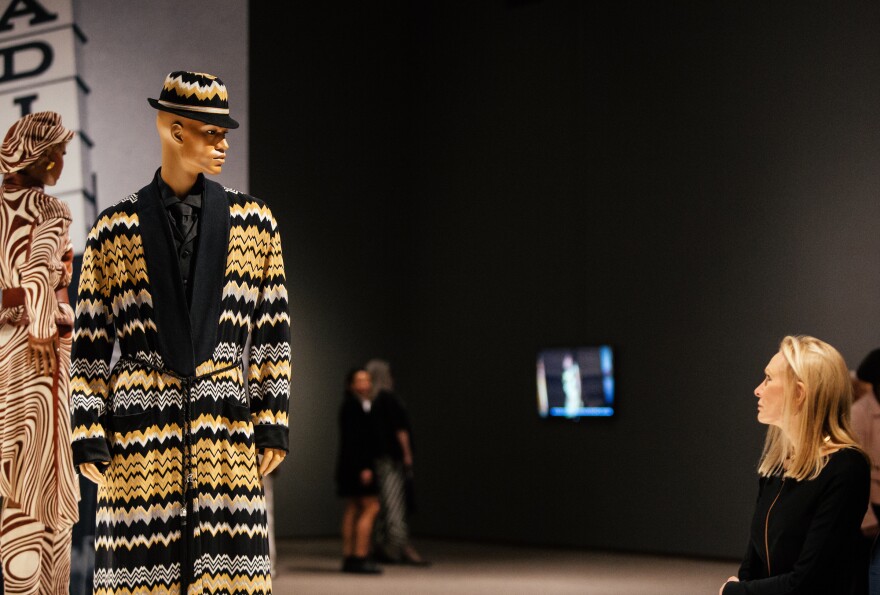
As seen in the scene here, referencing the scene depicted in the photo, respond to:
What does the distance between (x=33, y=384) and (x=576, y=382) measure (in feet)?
21.8

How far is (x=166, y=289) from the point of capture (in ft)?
8.44

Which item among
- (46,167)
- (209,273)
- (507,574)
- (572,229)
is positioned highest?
(572,229)

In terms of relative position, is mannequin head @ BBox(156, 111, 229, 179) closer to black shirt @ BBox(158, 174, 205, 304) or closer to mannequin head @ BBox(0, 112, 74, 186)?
black shirt @ BBox(158, 174, 205, 304)

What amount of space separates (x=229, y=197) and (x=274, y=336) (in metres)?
0.32

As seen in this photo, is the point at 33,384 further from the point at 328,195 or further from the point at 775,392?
the point at 328,195

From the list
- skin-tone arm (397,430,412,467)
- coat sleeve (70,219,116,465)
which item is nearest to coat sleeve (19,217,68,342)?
coat sleeve (70,219,116,465)

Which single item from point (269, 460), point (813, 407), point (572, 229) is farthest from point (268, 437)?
point (572, 229)

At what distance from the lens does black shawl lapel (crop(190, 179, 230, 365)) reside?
2.56m

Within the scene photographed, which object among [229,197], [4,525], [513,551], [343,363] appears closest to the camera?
[229,197]

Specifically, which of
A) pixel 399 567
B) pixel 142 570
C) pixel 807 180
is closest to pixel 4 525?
pixel 142 570

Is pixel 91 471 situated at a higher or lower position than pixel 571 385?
lower

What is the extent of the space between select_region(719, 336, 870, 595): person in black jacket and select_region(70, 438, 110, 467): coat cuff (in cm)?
146

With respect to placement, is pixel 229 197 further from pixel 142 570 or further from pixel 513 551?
pixel 513 551

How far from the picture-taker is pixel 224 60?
5297mm
